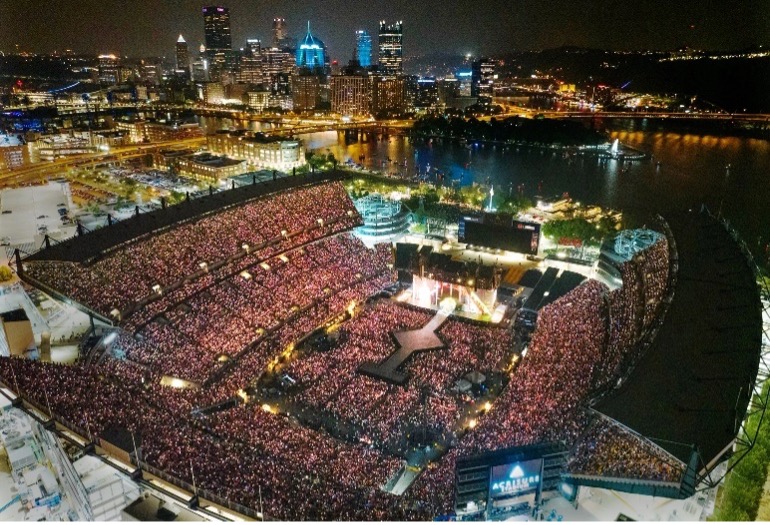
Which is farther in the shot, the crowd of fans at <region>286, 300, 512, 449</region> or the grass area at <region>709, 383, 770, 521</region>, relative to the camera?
the crowd of fans at <region>286, 300, 512, 449</region>

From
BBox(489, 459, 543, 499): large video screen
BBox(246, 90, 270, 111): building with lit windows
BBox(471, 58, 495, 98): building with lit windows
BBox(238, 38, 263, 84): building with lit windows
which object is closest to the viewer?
BBox(489, 459, 543, 499): large video screen

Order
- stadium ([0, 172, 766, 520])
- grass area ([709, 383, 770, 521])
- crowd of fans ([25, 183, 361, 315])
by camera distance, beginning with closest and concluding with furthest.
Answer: stadium ([0, 172, 766, 520]), grass area ([709, 383, 770, 521]), crowd of fans ([25, 183, 361, 315])

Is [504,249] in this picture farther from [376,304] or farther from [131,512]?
[131,512]

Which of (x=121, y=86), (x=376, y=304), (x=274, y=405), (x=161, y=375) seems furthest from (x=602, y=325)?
(x=121, y=86)

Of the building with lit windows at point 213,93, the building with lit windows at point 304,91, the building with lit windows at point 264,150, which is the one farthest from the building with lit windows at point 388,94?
the building with lit windows at point 264,150

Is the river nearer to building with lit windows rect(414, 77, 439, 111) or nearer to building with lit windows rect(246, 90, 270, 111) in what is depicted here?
building with lit windows rect(246, 90, 270, 111)

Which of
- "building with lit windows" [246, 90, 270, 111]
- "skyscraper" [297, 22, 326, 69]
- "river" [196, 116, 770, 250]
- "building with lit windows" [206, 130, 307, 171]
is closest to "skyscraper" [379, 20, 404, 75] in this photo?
"skyscraper" [297, 22, 326, 69]

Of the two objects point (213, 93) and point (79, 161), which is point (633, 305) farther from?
point (213, 93)
